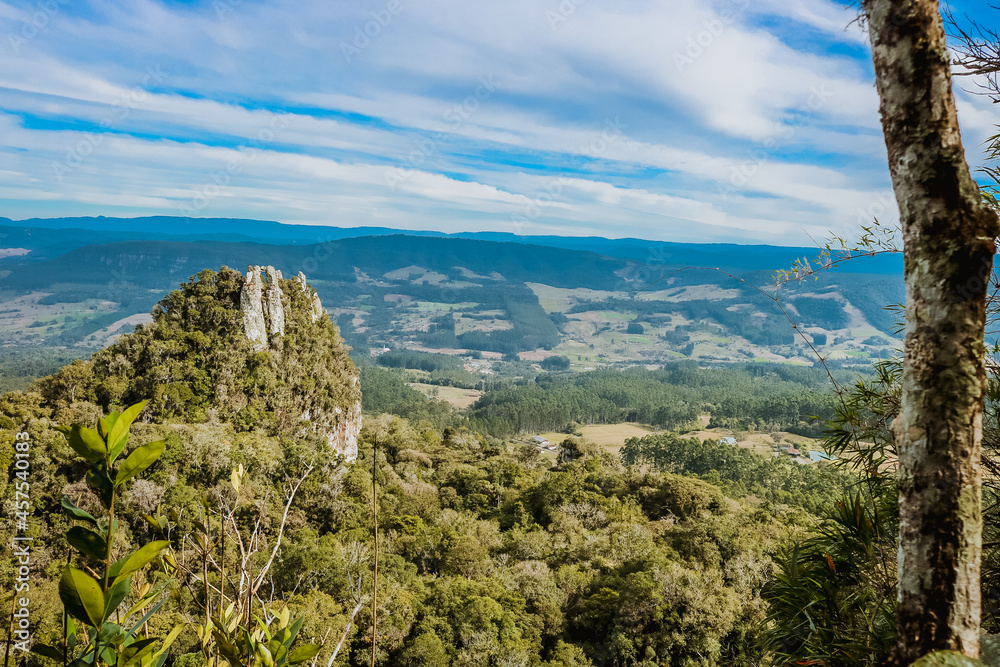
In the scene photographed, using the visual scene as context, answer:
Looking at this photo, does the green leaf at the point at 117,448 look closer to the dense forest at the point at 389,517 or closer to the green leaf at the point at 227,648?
the dense forest at the point at 389,517

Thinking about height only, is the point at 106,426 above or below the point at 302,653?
above

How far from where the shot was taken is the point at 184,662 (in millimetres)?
10594

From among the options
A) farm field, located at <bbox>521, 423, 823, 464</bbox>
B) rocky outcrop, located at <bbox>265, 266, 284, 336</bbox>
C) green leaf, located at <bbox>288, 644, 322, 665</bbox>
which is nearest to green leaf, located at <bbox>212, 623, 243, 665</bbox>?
green leaf, located at <bbox>288, 644, 322, 665</bbox>

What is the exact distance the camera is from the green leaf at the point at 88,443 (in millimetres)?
1101

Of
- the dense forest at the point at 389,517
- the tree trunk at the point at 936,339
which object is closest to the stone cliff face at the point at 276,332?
the dense forest at the point at 389,517

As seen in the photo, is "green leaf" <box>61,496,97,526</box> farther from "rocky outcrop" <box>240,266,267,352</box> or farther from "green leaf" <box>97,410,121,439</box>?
"rocky outcrop" <box>240,266,267,352</box>

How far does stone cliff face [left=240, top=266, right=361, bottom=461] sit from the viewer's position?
3019 centimetres

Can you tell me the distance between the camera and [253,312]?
A: 3027 centimetres

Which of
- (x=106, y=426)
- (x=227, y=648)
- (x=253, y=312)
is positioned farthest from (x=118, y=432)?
(x=253, y=312)

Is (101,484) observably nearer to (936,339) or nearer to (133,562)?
(133,562)

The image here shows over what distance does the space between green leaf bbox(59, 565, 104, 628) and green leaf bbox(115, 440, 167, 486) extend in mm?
196

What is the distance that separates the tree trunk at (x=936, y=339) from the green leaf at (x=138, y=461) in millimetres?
2571

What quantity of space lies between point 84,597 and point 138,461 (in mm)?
287

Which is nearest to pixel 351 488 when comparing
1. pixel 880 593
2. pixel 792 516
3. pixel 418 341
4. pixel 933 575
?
pixel 792 516
